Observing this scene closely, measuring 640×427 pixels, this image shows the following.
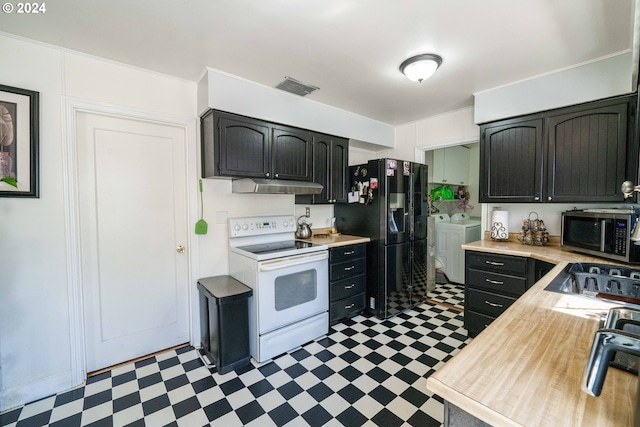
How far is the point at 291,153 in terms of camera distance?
276 centimetres

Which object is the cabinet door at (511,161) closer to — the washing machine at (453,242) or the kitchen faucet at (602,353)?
the washing machine at (453,242)

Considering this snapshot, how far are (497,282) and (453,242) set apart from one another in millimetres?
1867

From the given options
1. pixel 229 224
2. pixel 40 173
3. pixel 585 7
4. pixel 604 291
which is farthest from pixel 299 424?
pixel 585 7

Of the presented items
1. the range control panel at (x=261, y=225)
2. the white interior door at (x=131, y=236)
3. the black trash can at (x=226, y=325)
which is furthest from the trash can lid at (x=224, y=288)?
the range control panel at (x=261, y=225)

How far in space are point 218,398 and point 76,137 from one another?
218cm

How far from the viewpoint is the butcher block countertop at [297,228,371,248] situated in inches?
112

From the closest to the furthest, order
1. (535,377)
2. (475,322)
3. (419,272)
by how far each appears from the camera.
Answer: (535,377), (475,322), (419,272)

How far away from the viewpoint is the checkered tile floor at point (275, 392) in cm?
167

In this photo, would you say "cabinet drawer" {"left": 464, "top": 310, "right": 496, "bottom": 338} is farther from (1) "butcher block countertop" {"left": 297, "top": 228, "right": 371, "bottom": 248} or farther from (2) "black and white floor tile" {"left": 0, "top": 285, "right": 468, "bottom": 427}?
(1) "butcher block countertop" {"left": 297, "top": 228, "right": 371, "bottom": 248}

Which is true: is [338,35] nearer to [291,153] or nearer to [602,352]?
[291,153]

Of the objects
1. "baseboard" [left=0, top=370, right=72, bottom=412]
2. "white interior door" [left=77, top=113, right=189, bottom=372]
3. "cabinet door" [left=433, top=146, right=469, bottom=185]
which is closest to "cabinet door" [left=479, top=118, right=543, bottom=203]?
"cabinet door" [left=433, top=146, right=469, bottom=185]

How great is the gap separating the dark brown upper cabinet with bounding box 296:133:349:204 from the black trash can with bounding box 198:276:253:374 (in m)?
1.34

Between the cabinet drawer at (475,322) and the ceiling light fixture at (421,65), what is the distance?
2176mm

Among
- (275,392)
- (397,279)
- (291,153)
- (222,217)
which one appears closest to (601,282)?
(397,279)
